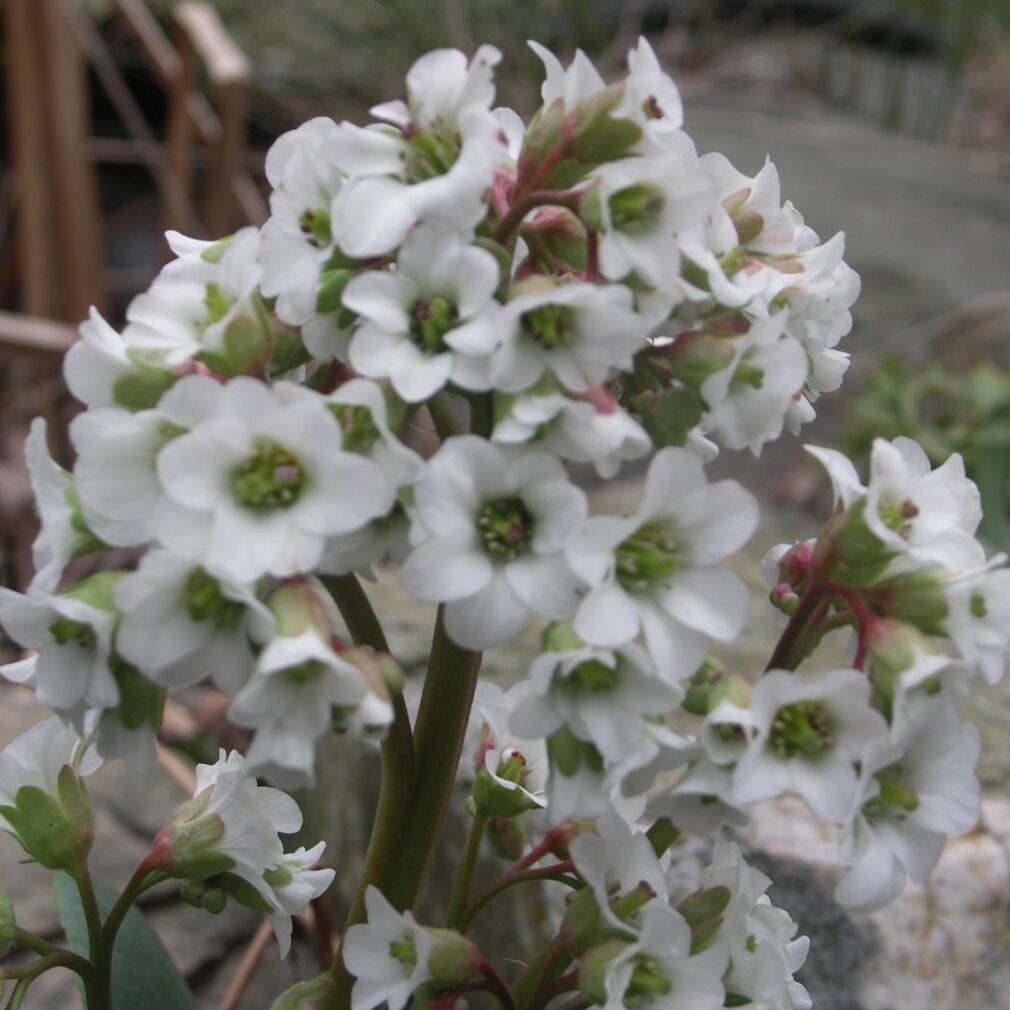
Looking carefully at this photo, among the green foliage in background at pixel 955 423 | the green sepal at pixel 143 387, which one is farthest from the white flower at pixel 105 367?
the green foliage in background at pixel 955 423

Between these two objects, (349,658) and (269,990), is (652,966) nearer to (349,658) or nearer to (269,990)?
(349,658)

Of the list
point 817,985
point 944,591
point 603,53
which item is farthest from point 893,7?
point 944,591

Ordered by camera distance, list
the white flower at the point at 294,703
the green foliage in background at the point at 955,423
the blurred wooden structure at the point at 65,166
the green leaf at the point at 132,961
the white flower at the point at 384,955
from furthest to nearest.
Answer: the blurred wooden structure at the point at 65,166 → the green foliage in background at the point at 955,423 → the green leaf at the point at 132,961 → the white flower at the point at 384,955 → the white flower at the point at 294,703

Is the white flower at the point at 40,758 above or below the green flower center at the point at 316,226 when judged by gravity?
below

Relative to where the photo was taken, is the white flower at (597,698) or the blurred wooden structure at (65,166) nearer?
the white flower at (597,698)

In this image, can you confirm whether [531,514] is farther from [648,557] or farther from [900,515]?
[900,515]

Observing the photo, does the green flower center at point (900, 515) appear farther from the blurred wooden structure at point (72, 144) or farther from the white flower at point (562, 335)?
the blurred wooden structure at point (72, 144)

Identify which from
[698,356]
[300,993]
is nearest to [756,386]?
[698,356]
